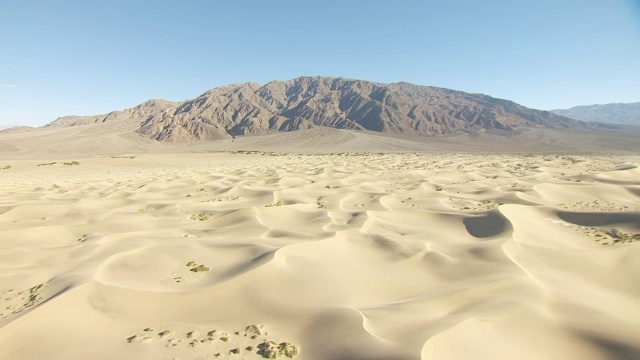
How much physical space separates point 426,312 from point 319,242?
2.16 metres

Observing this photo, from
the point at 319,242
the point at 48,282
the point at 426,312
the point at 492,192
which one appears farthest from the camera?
the point at 492,192

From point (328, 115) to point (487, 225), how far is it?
405ft

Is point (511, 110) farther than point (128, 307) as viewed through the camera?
Yes

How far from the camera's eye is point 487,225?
5.90 meters

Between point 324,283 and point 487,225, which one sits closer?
point 324,283

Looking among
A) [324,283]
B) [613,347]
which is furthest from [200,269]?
[613,347]

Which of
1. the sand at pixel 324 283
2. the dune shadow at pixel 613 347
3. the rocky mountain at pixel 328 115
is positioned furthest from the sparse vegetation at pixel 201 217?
the rocky mountain at pixel 328 115

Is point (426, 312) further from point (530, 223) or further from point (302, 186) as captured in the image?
point (302, 186)

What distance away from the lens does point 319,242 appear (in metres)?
4.96

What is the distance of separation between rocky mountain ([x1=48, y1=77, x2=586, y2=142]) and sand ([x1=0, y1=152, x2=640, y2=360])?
90.5 meters

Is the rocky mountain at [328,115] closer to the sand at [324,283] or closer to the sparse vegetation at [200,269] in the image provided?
the sand at [324,283]

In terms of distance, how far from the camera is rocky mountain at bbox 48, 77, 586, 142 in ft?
344

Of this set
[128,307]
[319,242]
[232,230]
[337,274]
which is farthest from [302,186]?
[128,307]

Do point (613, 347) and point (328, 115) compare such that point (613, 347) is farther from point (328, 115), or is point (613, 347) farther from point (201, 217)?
point (328, 115)
